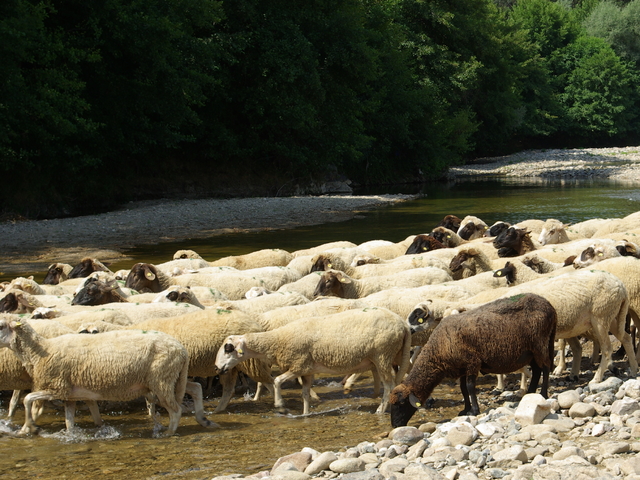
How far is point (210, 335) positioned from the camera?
346 inches

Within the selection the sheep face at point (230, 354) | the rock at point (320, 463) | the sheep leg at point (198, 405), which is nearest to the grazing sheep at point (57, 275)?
the sheep leg at point (198, 405)

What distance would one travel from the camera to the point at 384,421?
321 inches

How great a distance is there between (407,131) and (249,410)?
38386 mm

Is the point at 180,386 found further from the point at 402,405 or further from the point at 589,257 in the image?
the point at 589,257

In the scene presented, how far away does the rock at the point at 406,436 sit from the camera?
6887 mm

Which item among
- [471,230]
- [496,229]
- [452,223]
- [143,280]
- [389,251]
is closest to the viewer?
[143,280]

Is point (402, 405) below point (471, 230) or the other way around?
below

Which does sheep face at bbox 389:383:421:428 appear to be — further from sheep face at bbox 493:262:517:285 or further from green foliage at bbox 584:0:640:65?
green foliage at bbox 584:0:640:65

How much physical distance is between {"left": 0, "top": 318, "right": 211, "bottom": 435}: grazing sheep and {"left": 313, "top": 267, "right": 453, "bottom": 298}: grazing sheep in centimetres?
357

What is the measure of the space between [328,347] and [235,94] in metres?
29.8

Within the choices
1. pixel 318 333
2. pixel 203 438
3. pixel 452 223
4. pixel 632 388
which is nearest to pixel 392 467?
pixel 203 438

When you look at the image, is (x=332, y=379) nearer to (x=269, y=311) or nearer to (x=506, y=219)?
(x=269, y=311)

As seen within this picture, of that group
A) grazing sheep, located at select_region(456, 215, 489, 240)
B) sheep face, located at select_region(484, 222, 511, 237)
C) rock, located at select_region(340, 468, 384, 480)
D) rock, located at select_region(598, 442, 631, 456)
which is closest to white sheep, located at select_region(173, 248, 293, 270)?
sheep face, located at select_region(484, 222, 511, 237)

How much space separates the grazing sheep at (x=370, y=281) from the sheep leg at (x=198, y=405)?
3.20 metres
